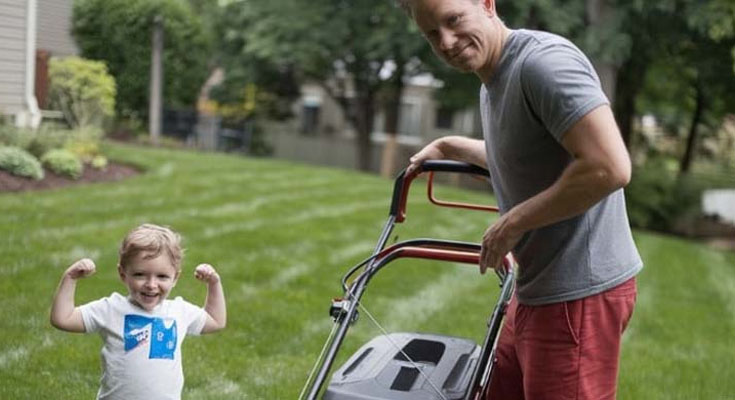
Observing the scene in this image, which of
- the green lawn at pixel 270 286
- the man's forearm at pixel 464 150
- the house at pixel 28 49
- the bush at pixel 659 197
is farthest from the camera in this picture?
the bush at pixel 659 197

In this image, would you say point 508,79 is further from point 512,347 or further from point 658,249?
point 658,249

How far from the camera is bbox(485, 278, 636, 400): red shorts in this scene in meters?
1.96

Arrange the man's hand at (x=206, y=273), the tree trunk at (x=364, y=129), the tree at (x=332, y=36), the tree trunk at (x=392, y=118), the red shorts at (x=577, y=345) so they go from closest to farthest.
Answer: the red shorts at (x=577, y=345)
the man's hand at (x=206, y=273)
the tree at (x=332, y=36)
the tree trunk at (x=392, y=118)
the tree trunk at (x=364, y=129)

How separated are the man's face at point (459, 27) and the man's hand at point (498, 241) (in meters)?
0.34

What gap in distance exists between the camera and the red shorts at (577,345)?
6.42ft

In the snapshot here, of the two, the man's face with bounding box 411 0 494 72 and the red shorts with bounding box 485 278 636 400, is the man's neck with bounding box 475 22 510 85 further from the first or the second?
the red shorts with bounding box 485 278 636 400

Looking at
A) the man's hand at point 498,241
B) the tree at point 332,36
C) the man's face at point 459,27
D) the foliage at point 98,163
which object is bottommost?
the foliage at point 98,163

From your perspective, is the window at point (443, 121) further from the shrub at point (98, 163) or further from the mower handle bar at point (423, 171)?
the mower handle bar at point (423, 171)

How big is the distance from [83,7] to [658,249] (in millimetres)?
6213

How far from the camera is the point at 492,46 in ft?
6.17

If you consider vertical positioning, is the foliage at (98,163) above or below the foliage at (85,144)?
below

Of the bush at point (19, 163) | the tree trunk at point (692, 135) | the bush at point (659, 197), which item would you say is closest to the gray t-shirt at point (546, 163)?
the bush at point (19, 163)

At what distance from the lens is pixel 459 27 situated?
184 cm

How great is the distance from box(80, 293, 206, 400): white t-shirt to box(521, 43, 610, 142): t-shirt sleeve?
106 cm
